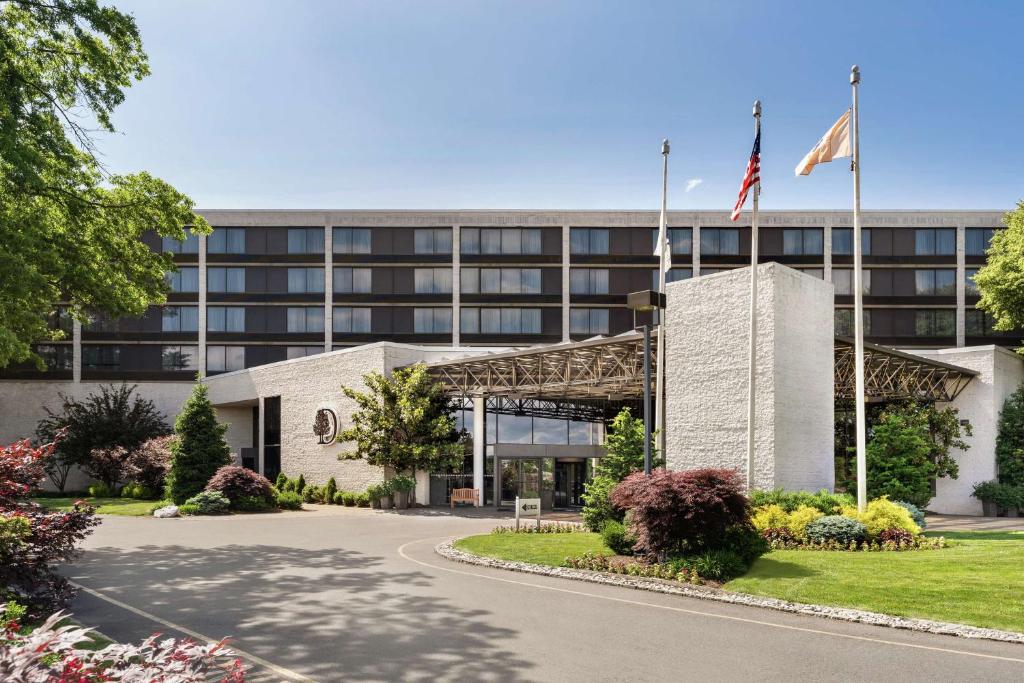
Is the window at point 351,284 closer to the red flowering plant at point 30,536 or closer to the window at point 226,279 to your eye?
the window at point 226,279

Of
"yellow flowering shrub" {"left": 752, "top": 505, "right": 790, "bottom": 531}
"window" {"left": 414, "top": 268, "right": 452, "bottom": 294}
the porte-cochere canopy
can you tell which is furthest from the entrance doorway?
"window" {"left": 414, "top": 268, "right": 452, "bottom": 294}

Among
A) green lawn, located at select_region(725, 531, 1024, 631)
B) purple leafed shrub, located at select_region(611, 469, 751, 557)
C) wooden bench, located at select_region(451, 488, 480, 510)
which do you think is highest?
purple leafed shrub, located at select_region(611, 469, 751, 557)

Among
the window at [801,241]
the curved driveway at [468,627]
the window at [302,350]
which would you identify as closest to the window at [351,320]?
the window at [302,350]

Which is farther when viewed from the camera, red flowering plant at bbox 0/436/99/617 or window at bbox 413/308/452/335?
window at bbox 413/308/452/335

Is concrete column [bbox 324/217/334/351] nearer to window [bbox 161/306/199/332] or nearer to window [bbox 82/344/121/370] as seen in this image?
window [bbox 161/306/199/332]

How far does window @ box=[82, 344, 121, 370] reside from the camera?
54219 millimetres

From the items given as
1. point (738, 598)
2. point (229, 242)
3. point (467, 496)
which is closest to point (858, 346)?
point (738, 598)

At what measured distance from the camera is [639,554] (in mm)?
15586

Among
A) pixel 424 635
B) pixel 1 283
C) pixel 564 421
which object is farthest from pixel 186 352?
pixel 424 635

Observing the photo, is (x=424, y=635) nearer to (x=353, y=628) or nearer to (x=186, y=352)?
(x=353, y=628)

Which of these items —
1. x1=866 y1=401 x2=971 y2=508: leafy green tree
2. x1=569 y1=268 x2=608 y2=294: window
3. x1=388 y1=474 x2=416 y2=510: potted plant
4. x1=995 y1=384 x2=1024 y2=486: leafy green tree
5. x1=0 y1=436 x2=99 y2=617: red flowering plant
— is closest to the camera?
x1=0 y1=436 x2=99 y2=617: red flowering plant

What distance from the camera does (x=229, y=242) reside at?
5659cm

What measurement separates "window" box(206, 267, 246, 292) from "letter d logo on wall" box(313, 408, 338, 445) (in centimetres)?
2309

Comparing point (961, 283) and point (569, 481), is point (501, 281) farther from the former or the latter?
point (961, 283)
